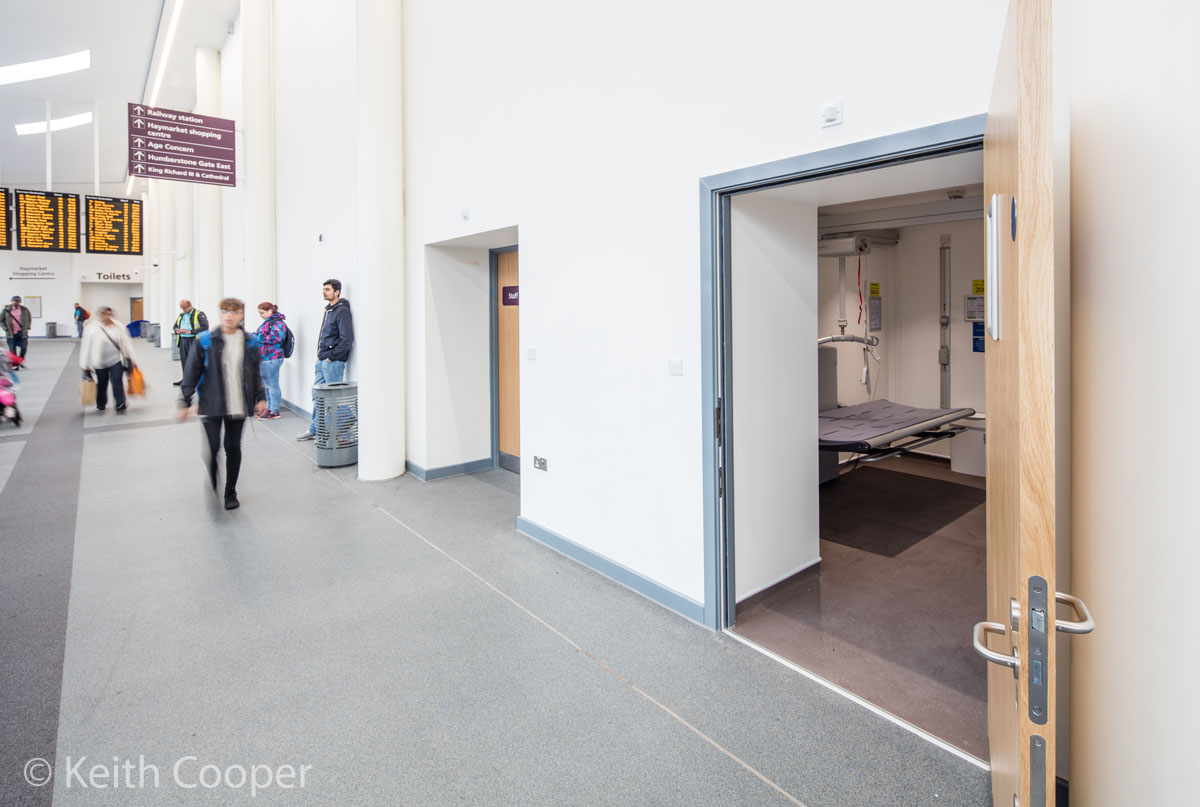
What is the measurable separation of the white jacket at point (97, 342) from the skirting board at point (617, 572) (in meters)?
6.34

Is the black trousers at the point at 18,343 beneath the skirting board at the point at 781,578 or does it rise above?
above

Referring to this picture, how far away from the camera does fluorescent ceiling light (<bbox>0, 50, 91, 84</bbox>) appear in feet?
35.8

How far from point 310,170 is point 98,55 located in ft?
24.7

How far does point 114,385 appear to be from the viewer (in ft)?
27.7

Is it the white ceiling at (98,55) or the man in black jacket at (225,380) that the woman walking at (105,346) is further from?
the white ceiling at (98,55)

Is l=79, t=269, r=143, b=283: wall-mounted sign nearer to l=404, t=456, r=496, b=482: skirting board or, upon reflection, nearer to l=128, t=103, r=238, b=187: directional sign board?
l=128, t=103, r=238, b=187: directional sign board

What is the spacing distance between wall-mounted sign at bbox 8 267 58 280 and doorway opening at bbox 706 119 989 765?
26.5 meters

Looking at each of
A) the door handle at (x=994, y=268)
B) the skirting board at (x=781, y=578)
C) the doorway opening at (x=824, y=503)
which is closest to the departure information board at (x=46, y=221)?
the doorway opening at (x=824, y=503)

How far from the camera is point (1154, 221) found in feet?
3.76

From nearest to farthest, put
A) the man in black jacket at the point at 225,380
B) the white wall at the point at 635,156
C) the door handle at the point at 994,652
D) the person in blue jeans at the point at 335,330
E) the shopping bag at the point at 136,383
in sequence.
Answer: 1. the door handle at the point at 994,652
2. the white wall at the point at 635,156
3. the man in black jacket at the point at 225,380
4. the person in blue jeans at the point at 335,330
5. the shopping bag at the point at 136,383

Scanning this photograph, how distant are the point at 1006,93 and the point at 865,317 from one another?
522 centimetres

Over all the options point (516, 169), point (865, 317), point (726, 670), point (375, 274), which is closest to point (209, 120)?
point (375, 274)

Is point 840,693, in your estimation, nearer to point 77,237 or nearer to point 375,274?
point 375,274

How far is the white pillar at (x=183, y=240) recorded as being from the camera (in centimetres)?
1550
